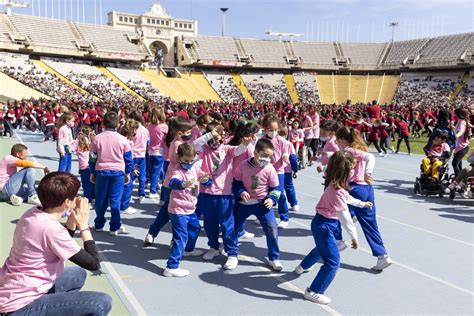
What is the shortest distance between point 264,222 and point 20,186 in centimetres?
510

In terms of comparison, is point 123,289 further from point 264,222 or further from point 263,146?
point 263,146

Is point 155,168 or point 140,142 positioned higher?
point 140,142

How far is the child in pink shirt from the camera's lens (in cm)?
496

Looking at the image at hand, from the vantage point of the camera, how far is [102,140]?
6238mm

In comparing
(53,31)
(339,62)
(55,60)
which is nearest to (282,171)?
(55,60)

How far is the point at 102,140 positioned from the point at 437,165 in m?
6.92

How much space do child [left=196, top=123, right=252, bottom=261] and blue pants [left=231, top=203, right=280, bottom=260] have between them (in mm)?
73

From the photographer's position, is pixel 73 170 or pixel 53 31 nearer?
pixel 73 170

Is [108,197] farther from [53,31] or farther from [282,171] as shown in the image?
[53,31]

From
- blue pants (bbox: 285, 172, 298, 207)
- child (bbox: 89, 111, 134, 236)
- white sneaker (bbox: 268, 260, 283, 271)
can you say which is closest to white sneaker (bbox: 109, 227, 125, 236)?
child (bbox: 89, 111, 134, 236)

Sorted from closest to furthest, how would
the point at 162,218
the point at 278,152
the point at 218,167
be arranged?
the point at 218,167 < the point at 162,218 < the point at 278,152

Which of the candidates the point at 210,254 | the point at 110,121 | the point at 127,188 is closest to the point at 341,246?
the point at 210,254

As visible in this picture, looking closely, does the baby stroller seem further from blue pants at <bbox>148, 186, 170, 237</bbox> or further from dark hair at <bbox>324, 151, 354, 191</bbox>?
blue pants at <bbox>148, 186, 170, 237</bbox>

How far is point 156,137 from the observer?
852 centimetres
